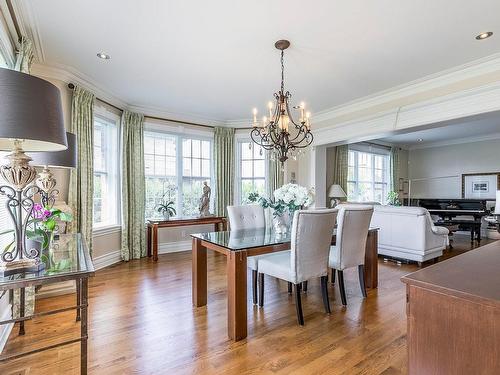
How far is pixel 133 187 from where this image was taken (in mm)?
4938

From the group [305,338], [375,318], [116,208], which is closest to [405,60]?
[375,318]

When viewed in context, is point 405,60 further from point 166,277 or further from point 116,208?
point 116,208

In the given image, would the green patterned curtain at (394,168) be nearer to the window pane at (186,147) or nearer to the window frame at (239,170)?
the window frame at (239,170)

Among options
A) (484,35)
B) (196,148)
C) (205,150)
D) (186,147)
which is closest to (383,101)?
(484,35)

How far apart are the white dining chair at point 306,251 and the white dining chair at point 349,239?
0.77 feet

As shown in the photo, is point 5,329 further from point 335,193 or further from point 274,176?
point 335,193

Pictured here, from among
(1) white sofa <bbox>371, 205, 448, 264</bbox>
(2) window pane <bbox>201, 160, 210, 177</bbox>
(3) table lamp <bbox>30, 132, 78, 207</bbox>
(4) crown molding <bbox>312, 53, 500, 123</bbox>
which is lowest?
(1) white sofa <bbox>371, 205, 448, 264</bbox>

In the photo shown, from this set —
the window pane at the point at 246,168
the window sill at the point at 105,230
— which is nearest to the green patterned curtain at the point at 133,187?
the window sill at the point at 105,230

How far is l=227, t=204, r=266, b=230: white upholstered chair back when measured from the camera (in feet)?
11.7

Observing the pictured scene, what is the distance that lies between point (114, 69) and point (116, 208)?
230cm

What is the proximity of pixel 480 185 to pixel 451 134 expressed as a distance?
172cm

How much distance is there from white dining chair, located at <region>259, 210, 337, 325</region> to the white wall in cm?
769

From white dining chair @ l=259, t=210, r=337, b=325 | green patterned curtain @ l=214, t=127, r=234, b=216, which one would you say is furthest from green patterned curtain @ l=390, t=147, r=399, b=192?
white dining chair @ l=259, t=210, r=337, b=325

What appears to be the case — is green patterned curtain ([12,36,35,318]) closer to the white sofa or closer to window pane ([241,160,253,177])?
window pane ([241,160,253,177])
